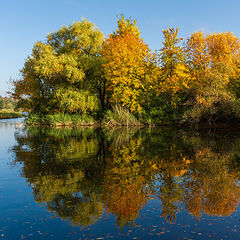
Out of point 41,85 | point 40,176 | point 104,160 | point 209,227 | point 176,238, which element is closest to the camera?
point 176,238

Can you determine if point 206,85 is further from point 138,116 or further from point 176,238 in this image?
point 176,238

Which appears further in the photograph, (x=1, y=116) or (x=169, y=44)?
(x=1, y=116)

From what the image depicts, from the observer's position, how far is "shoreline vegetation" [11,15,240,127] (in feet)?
108

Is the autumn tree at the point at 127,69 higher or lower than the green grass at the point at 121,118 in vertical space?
higher

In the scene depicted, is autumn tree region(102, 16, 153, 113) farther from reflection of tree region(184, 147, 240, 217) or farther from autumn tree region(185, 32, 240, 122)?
reflection of tree region(184, 147, 240, 217)

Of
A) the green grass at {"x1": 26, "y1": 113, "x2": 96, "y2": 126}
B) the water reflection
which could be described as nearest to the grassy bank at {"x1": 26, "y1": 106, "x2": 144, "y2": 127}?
the green grass at {"x1": 26, "y1": 113, "x2": 96, "y2": 126}

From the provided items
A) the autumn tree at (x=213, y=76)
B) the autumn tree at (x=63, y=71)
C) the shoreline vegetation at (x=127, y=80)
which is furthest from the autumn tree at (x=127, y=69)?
the autumn tree at (x=213, y=76)

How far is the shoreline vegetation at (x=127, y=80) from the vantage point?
3284cm

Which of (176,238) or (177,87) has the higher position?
(177,87)

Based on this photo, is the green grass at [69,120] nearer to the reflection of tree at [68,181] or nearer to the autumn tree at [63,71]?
the autumn tree at [63,71]

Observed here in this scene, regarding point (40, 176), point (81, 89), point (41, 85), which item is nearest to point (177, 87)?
point (81, 89)

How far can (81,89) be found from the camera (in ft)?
128

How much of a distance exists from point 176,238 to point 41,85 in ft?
134

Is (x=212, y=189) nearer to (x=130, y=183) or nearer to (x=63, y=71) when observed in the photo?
(x=130, y=183)
